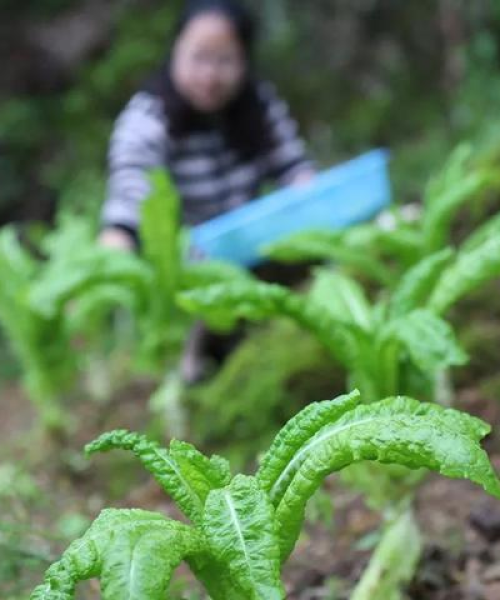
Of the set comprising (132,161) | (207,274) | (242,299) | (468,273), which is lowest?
(468,273)

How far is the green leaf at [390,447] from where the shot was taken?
130 cm

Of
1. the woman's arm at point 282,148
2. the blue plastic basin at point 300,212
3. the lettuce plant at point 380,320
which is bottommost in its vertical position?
the lettuce plant at point 380,320

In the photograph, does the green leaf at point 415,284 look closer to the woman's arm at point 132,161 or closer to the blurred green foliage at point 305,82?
the woman's arm at point 132,161

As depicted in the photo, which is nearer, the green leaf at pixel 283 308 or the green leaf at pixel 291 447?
the green leaf at pixel 291 447

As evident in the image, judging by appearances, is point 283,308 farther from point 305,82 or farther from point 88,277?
point 305,82

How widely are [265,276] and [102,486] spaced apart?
162 cm

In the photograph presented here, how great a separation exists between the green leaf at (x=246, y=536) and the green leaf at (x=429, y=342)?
65 centimetres

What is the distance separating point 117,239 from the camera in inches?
136

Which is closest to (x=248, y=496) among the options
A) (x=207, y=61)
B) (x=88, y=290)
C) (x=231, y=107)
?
(x=88, y=290)

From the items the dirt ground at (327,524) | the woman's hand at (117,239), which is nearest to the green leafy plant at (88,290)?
the woman's hand at (117,239)

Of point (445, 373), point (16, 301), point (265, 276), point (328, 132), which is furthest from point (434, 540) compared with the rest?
point (328, 132)

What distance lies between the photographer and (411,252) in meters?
2.75

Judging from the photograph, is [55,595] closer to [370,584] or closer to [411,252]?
[370,584]

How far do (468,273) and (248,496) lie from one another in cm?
106
